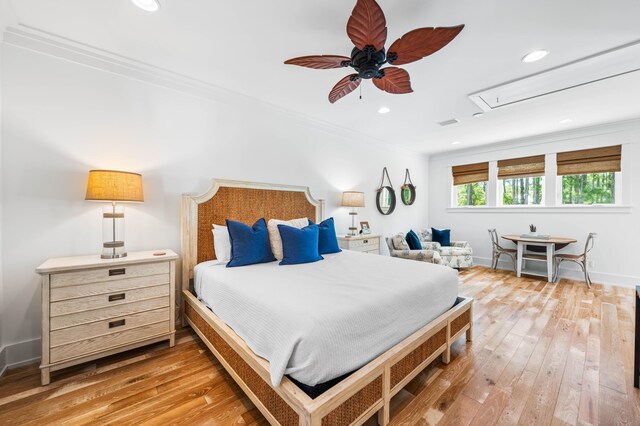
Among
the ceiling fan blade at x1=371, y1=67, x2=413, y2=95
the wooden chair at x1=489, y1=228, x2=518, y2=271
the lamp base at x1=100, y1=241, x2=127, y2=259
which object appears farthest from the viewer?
the wooden chair at x1=489, y1=228, x2=518, y2=271

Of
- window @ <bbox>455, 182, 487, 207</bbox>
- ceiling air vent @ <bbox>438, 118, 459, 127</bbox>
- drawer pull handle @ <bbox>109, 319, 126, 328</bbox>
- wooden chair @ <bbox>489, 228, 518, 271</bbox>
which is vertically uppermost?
ceiling air vent @ <bbox>438, 118, 459, 127</bbox>

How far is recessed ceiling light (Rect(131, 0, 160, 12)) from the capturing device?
1685mm

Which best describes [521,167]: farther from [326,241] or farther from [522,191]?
[326,241]

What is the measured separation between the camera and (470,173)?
573cm

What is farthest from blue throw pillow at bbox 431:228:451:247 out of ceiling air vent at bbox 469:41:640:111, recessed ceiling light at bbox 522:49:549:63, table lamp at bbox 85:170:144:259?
table lamp at bbox 85:170:144:259

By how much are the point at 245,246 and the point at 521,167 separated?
5.45 metres

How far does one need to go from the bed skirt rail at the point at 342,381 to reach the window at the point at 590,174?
4.34 metres

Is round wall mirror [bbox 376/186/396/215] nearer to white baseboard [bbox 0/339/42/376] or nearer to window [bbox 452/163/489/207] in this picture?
window [bbox 452/163/489/207]

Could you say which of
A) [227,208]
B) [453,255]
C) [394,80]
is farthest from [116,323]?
[453,255]

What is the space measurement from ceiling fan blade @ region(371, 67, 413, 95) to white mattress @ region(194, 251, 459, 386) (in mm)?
1540

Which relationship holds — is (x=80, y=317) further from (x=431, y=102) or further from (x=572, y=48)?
(x=572, y=48)

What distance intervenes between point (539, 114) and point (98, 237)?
18.2 feet

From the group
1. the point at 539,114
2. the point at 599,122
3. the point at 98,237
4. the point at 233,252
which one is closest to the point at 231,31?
the point at 233,252

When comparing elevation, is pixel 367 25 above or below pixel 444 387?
above
